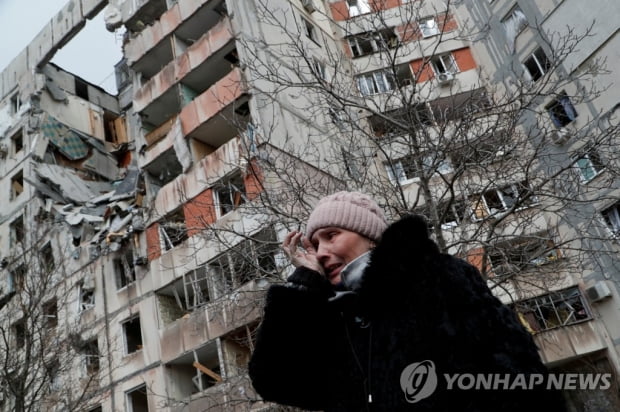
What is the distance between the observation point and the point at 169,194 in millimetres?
19641

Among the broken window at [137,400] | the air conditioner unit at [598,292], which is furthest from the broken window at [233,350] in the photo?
the air conditioner unit at [598,292]

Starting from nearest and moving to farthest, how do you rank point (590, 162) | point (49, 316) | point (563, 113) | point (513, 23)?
point (590, 162) → point (49, 316) → point (563, 113) → point (513, 23)

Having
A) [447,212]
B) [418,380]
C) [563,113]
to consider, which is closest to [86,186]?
[563,113]

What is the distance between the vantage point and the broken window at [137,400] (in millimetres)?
18413

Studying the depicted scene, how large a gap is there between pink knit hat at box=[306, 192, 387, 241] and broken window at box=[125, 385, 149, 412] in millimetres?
18067

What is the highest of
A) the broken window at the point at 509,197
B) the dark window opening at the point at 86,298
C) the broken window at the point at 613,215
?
the dark window opening at the point at 86,298

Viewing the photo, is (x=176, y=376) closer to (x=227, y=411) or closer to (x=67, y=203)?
(x=227, y=411)

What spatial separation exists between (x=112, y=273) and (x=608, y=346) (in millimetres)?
18069

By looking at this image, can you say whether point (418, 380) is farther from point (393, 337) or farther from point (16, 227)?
point (16, 227)

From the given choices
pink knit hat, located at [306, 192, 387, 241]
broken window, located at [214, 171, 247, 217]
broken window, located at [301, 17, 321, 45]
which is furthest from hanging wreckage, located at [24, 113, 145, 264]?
pink knit hat, located at [306, 192, 387, 241]

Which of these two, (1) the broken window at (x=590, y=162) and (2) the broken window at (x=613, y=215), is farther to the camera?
(2) the broken window at (x=613, y=215)

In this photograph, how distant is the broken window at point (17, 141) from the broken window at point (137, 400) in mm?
15937

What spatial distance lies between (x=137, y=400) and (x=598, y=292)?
53.1 ft

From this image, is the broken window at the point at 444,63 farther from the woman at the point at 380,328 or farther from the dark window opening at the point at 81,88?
the woman at the point at 380,328
